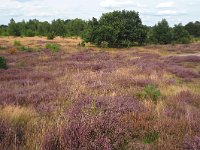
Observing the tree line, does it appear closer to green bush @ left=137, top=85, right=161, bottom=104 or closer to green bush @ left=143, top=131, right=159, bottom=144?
green bush @ left=137, top=85, right=161, bottom=104

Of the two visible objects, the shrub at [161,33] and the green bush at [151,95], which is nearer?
the green bush at [151,95]

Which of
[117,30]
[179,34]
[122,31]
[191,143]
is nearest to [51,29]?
[179,34]

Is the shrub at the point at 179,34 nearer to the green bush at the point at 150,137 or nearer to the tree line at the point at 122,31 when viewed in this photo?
the tree line at the point at 122,31

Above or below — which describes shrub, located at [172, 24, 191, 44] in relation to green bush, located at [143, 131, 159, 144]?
below

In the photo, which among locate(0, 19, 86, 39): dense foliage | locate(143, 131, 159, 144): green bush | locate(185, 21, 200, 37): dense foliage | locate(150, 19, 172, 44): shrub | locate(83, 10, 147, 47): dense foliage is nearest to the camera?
locate(143, 131, 159, 144): green bush

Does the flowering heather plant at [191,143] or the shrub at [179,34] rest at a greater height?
the flowering heather plant at [191,143]

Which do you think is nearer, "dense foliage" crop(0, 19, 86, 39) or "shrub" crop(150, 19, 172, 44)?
"shrub" crop(150, 19, 172, 44)

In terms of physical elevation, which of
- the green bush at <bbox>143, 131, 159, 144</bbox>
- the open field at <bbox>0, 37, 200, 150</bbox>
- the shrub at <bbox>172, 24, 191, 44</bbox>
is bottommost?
the shrub at <bbox>172, 24, 191, 44</bbox>

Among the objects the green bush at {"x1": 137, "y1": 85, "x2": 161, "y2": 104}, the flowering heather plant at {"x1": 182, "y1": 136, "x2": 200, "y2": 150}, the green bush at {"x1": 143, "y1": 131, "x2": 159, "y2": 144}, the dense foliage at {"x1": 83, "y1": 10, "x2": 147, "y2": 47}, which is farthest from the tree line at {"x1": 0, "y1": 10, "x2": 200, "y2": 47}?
the flowering heather plant at {"x1": 182, "y1": 136, "x2": 200, "y2": 150}

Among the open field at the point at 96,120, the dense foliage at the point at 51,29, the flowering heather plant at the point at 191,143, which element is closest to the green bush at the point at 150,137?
the open field at the point at 96,120

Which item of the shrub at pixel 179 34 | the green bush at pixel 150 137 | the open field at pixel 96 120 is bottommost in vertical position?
the shrub at pixel 179 34

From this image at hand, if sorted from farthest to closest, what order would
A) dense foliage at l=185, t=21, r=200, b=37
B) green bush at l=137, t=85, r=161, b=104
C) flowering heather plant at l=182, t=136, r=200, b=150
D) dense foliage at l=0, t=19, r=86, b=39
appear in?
1. dense foliage at l=185, t=21, r=200, b=37
2. dense foliage at l=0, t=19, r=86, b=39
3. green bush at l=137, t=85, r=161, b=104
4. flowering heather plant at l=182, t=136, r=200, b=150

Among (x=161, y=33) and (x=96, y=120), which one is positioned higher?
(x=96, y=120)

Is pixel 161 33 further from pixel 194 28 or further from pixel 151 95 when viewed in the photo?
pixel 151 95
